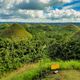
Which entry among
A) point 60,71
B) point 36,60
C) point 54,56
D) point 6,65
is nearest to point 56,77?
point 60,71

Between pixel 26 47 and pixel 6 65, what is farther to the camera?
pixel 26 47

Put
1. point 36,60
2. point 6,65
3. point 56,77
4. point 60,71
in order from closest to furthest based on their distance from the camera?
point 56,77
point 60,71
point 6,65
point 36,60

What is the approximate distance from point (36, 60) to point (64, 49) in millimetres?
2123

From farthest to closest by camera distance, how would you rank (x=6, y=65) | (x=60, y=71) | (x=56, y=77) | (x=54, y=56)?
(x=54, y=56) < (x=6, y=65) < (x=60, y=71) < (x=56, y=77)

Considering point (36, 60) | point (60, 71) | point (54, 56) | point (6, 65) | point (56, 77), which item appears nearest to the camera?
point (56, 77)

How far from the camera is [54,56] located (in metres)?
17.6

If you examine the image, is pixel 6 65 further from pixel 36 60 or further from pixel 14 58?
pixel 36 60

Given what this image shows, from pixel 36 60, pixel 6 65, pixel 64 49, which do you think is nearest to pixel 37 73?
pixel 6 65

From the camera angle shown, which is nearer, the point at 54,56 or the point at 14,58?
the point at 14,58

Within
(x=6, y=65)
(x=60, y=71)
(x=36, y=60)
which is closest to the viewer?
(x=60, y=71)

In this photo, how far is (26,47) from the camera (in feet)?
55.3

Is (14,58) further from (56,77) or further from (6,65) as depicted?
(56,77)

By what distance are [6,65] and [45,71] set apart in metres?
2.83

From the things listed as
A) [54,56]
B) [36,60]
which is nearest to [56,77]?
[36,60]
